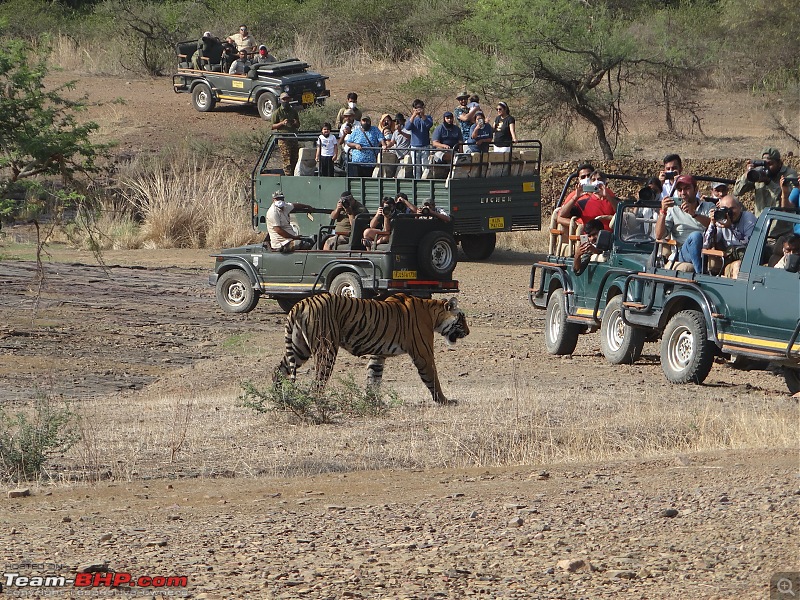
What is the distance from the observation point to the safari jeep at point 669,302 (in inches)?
473

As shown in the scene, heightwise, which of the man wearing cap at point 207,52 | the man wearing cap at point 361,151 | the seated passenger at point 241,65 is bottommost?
the man wearing cap at point 361,151

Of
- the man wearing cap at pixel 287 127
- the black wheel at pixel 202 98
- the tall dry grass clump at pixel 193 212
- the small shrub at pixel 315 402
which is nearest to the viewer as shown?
the small shrub at pixel 315 402

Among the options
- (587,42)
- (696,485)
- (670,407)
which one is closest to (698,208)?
(670,407)

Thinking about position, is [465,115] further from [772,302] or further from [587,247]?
[772,302]

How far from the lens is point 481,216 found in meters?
22.6

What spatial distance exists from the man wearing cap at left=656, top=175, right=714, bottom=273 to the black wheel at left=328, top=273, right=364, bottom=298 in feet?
16.8

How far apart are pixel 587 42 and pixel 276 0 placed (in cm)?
1765

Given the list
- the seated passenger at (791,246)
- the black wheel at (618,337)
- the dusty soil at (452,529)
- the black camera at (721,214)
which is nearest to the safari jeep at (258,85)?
the black wheel at (618,337)

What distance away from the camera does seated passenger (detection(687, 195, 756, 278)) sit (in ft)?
42.1

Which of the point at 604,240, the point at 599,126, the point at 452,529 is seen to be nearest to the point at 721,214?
the point at 604,240

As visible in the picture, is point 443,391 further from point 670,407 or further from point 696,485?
point 696,485

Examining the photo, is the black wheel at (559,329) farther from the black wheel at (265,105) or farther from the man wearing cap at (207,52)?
the man wearing cap at (207,52)

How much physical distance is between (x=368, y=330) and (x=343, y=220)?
230 inches

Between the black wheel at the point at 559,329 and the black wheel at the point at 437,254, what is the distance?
229 cm
